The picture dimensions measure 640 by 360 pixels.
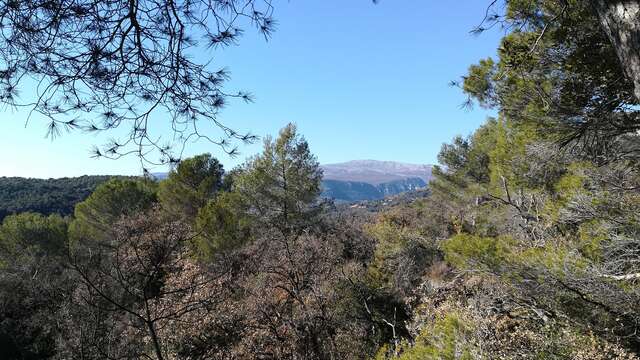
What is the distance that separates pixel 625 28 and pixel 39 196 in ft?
164

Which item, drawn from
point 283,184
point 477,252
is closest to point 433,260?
point 283,184

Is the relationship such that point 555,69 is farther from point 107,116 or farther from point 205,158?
point 205,158

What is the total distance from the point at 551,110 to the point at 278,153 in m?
13.8

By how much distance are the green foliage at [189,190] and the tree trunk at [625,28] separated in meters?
19.7

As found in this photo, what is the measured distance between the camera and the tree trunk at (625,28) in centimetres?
162

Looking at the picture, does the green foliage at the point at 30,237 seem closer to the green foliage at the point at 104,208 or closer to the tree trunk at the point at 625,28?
the green foliage at the point at 104,208

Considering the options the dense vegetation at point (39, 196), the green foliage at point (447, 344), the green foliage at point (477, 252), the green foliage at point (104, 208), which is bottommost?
the green foliage at point (447, 344)

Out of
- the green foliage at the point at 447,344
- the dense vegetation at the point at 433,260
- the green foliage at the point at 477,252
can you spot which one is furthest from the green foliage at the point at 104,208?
the green foliage at the point at 447,344

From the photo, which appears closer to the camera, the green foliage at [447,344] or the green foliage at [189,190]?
the green foliage at [447,344]

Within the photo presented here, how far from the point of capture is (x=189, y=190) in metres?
20.9

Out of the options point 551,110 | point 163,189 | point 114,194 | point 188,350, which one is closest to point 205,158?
point 163,189

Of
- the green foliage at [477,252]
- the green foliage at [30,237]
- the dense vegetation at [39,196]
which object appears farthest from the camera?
the dense vegetation at [39,196]

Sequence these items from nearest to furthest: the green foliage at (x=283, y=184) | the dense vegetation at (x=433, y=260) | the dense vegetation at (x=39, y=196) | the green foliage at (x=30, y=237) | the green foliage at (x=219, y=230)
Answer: the dense vegetation at (x=433, y=260)
the green foliage at (x=219, y=230)
the green foliage at (x=283, y=184)
the green foliage at (x=30, y=237)
the dense vegetation at (x=39, y=196)

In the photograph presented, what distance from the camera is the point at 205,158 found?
75.2 feet
